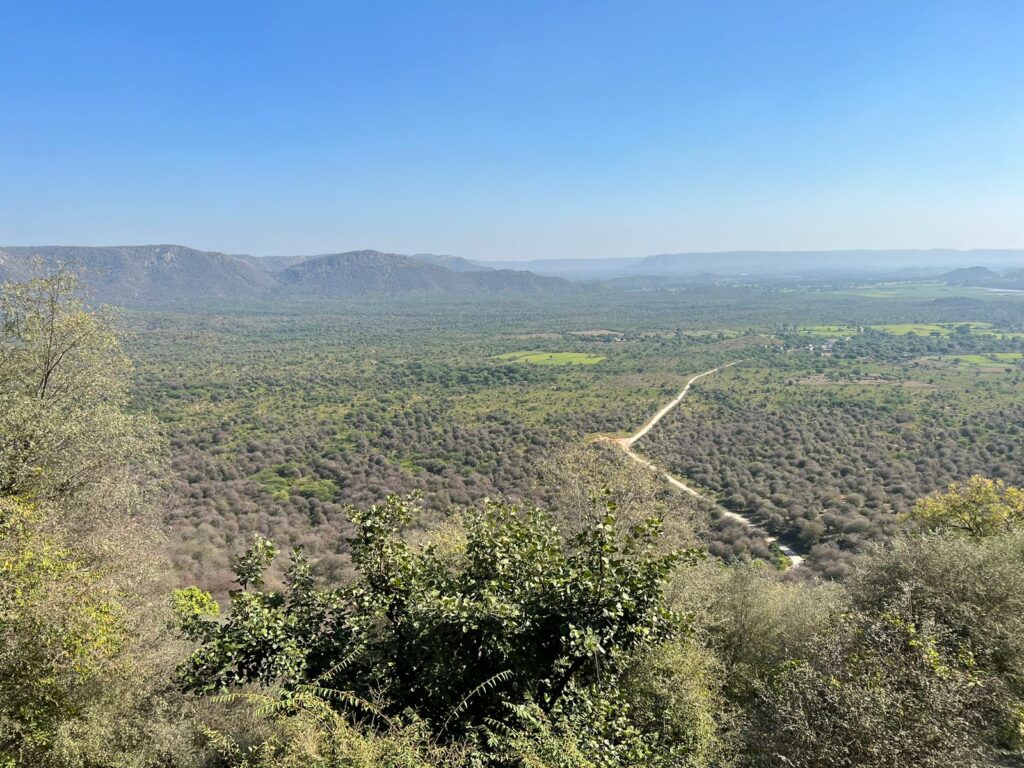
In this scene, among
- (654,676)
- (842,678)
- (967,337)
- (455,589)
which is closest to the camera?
(842,678)

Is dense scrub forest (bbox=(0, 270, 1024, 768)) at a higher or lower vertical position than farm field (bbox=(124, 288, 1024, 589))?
higher

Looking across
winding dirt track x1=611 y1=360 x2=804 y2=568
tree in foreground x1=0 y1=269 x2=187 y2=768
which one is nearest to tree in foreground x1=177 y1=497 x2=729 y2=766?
tree in foreground x1=0 y1=269 x2=187 y2=768

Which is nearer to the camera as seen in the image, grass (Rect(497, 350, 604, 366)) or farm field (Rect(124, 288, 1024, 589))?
farm field (Rect(124, 288, 1024, 589))

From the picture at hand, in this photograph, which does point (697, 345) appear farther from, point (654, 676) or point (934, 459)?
point (654, 676)

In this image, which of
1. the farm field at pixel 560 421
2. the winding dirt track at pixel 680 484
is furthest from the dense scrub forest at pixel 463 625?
the farm field at pixel 560 421

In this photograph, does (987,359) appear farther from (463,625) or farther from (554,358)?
(463,625)

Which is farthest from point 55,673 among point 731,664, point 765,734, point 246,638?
point 731,664

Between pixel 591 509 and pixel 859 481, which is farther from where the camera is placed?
pixel 859 481

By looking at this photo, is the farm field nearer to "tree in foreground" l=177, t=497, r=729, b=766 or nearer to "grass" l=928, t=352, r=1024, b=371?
"grass" l=928, t=352, r=1024, b=371
